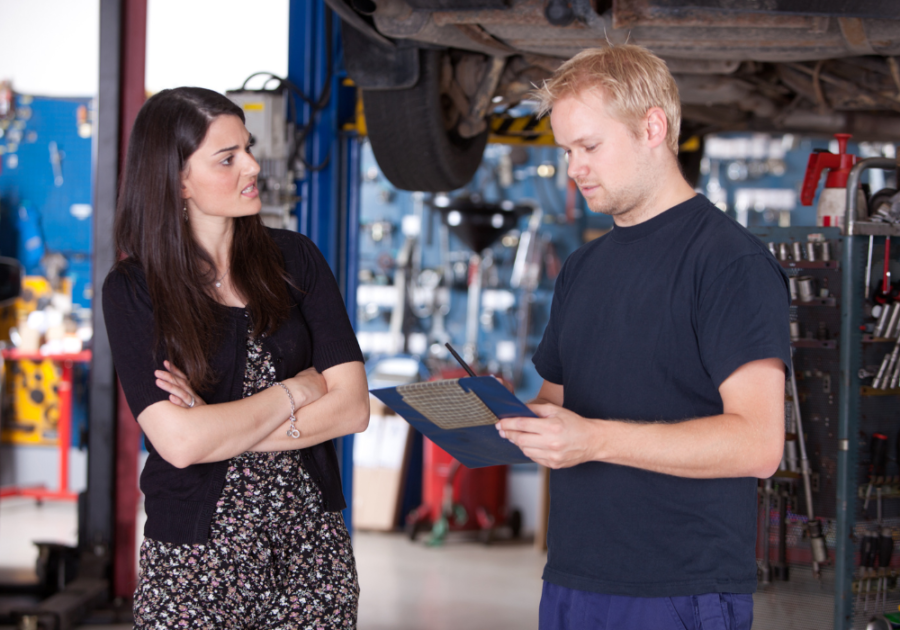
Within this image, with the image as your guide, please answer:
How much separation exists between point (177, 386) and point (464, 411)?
21.4 inches

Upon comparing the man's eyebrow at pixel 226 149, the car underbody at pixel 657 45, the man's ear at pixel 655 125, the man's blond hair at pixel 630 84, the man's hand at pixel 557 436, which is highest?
the car underbody at pixel 657 45

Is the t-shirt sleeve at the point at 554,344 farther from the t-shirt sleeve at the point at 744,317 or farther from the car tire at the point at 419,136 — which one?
the car tire at the point at 419,136

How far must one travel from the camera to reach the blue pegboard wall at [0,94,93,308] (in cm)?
577

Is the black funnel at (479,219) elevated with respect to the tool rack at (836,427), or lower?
elevated

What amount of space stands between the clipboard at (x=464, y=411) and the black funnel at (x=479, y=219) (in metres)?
4.01

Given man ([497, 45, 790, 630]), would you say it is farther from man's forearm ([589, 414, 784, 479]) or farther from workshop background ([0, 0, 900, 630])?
workshop background ([0, 0, 900, 630])

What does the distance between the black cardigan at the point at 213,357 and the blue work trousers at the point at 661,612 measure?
0.52 meters

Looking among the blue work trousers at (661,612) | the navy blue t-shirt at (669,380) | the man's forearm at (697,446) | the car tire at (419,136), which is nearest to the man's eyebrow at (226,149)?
the navy blue t-shirt at (669,380)

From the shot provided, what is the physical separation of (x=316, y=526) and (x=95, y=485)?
248 cm

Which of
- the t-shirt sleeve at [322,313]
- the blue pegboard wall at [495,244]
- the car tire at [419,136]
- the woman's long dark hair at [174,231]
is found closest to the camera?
the woman's long dark hair at [174,231]

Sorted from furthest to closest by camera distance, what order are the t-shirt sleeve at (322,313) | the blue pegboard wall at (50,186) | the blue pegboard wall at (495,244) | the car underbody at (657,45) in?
the blue pegboard wall at (495,244)
the blue pegboard wall at (50,186)
the car underbody at (657,45)
the t-shirt sleeve at (322,313)

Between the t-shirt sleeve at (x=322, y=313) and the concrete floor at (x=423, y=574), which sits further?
the concrete floor at (x=423, y=574)

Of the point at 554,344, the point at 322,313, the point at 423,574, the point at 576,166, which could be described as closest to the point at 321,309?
the point at 322,313

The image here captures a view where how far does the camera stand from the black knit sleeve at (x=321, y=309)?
5.50 feet
